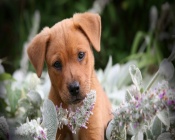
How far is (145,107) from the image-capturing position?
143 cm

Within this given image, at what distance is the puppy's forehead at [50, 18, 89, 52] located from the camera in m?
1.60

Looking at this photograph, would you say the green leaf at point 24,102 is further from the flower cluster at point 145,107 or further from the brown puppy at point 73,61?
the flower cluster at point 145,107

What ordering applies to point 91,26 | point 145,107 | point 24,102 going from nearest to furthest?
point 145,107 < point 91,26 < point 24,102

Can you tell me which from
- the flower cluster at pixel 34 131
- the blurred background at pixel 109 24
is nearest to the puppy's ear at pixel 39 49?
the flower cluster at pixel 34 131

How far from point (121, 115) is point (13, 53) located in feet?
8.83

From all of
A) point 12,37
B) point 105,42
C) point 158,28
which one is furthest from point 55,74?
point 12,37

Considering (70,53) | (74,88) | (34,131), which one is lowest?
(34,131)

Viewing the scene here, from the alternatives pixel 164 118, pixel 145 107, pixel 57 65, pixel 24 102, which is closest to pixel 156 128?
pixel 164 118

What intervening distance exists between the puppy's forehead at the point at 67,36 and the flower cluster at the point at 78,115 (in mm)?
192

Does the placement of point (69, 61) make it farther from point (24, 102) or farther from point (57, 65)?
point (24, 102)

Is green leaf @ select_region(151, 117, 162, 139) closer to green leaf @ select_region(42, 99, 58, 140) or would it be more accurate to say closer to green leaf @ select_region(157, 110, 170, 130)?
green leaf @ select_region(157, 110, 170, 130)

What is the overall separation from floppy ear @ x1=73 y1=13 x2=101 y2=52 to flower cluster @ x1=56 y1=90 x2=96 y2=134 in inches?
8.4

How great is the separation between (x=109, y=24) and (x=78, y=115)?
7.95ft

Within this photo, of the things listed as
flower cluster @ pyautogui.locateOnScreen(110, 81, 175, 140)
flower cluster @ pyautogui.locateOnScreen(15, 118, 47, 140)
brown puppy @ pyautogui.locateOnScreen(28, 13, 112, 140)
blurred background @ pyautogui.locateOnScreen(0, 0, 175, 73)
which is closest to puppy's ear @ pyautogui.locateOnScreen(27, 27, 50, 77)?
brown puppy @ pyautogui.locateOnScreen(28, 13, 112, 140)
